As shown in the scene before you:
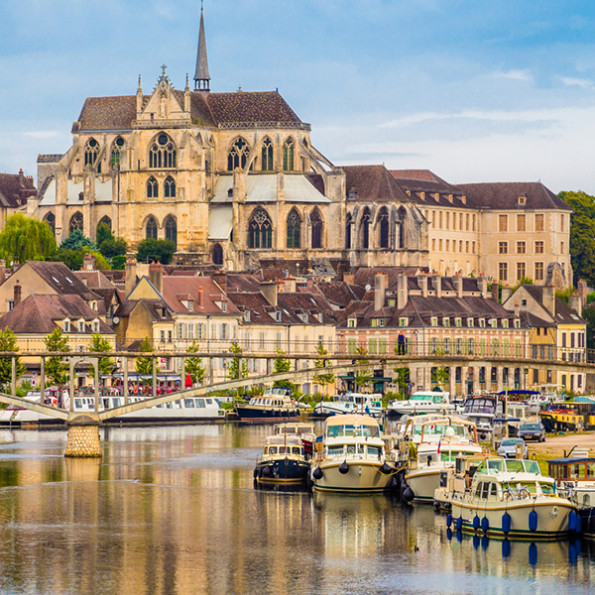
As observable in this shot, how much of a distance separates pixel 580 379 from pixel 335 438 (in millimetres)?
84412

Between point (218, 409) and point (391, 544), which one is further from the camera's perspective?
point (218, 409)

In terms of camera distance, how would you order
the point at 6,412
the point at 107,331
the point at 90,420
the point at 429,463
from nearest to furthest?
1. the point at 429,463
2. the point at 90,420
3. the point at 6,412
4. the point at 107,331

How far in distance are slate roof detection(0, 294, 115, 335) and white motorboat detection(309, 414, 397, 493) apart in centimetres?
5227

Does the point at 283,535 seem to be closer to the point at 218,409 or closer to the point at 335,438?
the point at 335,438

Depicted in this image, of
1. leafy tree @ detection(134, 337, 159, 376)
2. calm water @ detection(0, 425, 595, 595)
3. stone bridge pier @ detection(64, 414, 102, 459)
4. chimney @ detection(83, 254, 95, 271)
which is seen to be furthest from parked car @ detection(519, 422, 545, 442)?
chimney @ detection(83, 254, 95, 271)

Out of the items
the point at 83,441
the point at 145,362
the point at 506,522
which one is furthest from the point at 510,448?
the point at 145,362

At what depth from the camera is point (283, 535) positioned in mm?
71000

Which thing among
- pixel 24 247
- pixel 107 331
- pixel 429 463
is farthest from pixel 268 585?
pixel 24 247

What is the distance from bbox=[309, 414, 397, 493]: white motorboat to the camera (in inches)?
3130

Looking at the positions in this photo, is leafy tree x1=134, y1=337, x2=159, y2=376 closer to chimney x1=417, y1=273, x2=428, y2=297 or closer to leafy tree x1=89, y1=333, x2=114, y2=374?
leafy tree x1=89, y1=333, x2=114, y2=374

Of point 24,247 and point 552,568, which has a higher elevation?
point 24,247

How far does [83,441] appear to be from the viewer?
95438 millimetres

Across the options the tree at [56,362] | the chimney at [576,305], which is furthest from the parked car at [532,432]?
the chimney at [576,305]

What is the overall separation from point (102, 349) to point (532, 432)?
1359 inches
